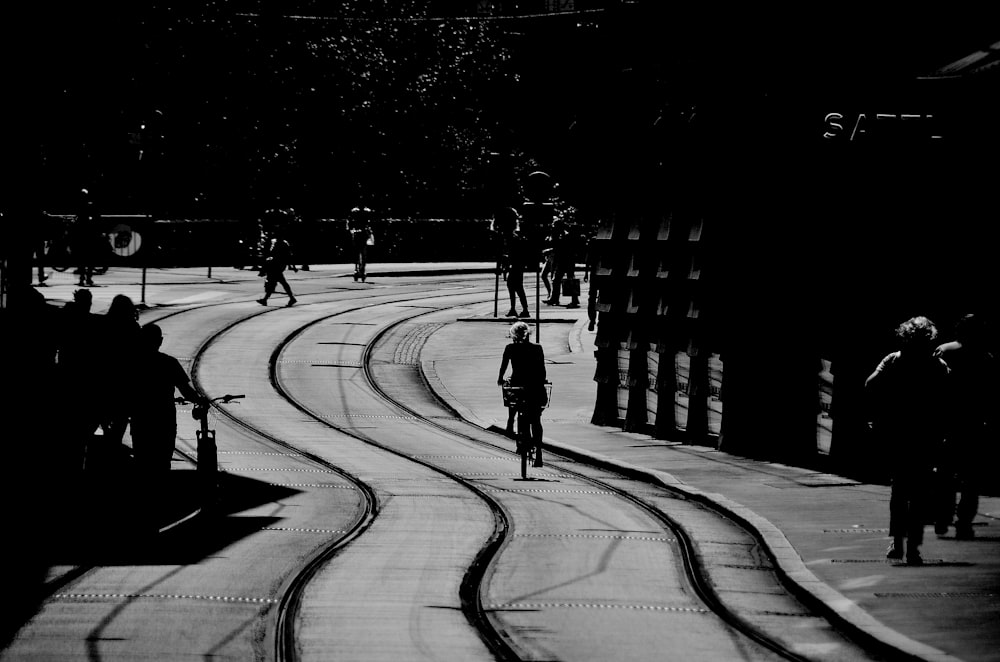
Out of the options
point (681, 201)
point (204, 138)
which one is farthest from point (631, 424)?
point (204, 138)

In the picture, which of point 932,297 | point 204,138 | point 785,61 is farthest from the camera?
point 204,138

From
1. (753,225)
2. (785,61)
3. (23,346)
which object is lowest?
(23,346)

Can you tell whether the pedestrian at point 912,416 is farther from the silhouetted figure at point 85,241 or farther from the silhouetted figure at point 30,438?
the silhouetted figure at point 85,241

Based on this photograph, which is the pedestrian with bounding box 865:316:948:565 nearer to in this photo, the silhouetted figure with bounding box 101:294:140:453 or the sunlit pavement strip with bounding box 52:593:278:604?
the sunlit pavement strip with bounding box 52:593:278:604

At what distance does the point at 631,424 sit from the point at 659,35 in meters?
5.89

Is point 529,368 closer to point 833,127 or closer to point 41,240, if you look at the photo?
point 833,127

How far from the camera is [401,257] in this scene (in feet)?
190

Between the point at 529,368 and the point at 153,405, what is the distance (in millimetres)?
5841

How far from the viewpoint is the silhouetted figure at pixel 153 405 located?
48.2 feet

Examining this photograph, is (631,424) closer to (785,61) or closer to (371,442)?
(371,442)

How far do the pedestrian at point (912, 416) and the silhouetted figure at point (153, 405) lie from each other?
5877 millimetres

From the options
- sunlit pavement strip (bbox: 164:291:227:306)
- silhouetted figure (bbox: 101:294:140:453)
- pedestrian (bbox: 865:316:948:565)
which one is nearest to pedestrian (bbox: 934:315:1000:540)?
pedestrian (bbox: 865:316:948:565)

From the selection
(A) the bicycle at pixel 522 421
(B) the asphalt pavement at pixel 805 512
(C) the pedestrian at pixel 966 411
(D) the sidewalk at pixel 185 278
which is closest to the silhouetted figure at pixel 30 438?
(A) the bicycle at pixel 522 421

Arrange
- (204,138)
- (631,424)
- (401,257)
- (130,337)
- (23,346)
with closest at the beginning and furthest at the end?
(130,337) → (23,346) → (631,424) → (204,138) → (401,257)
